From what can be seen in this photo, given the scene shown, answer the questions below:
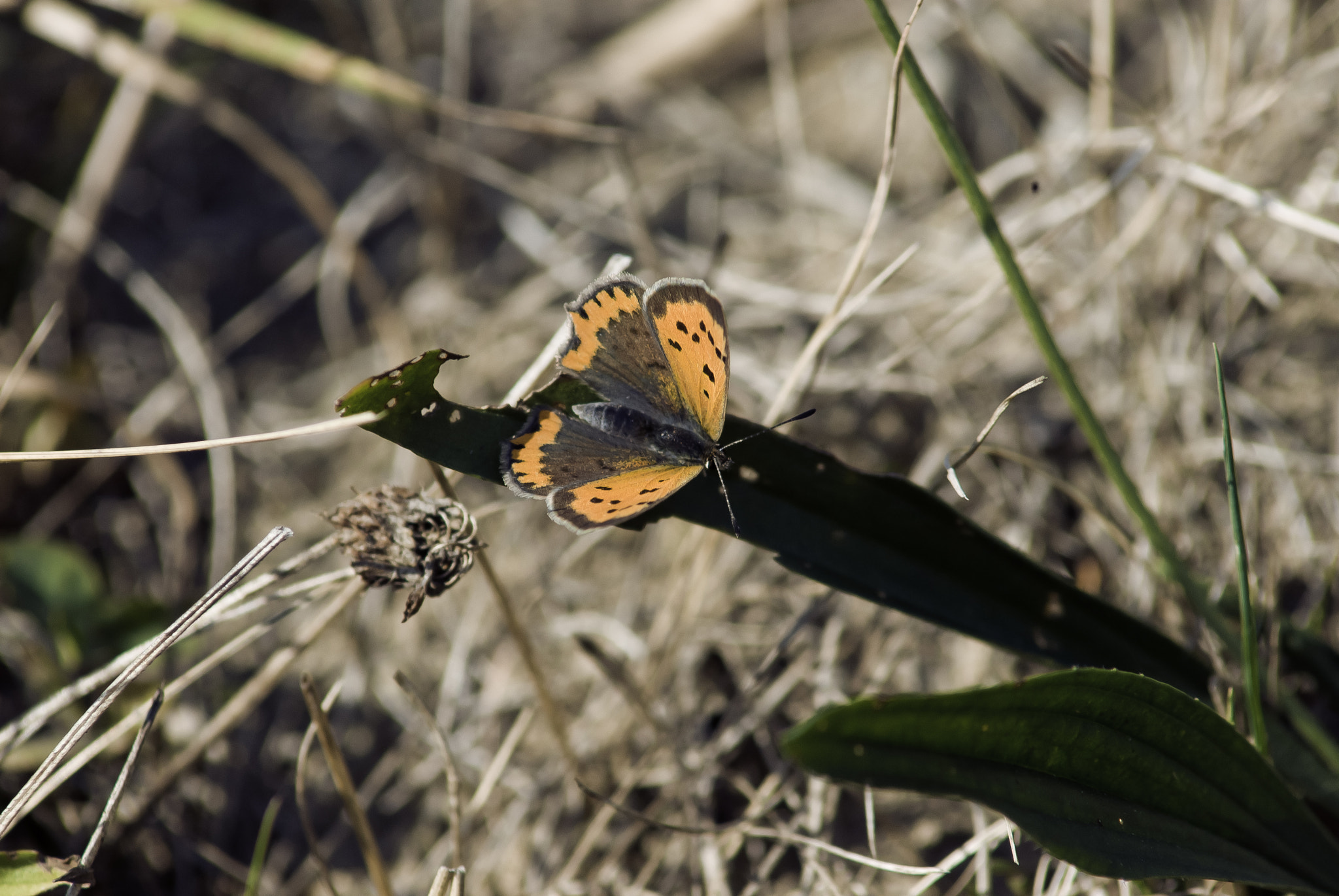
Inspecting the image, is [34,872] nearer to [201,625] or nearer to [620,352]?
[201,625]

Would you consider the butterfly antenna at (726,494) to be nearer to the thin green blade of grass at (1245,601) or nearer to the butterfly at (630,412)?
the butterfly at (630,412)

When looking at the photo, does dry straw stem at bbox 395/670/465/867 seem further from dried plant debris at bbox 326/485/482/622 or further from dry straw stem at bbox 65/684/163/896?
dry straw stem at bbox 65/684/163/896

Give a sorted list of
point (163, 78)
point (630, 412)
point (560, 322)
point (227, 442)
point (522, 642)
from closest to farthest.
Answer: point (227, 442)
point (522, 642)
point (630, 412)
point (163, 78)
point (560, 322)

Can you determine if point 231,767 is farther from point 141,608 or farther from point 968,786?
point 968,786

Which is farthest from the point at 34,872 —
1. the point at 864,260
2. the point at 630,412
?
the point at 864,260

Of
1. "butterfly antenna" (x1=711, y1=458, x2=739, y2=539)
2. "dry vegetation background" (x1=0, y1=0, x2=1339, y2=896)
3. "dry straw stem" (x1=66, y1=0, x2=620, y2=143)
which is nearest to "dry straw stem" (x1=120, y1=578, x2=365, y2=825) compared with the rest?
"dry vegetation background" (x1=0, y1=0, x2=1339, y2=896)
